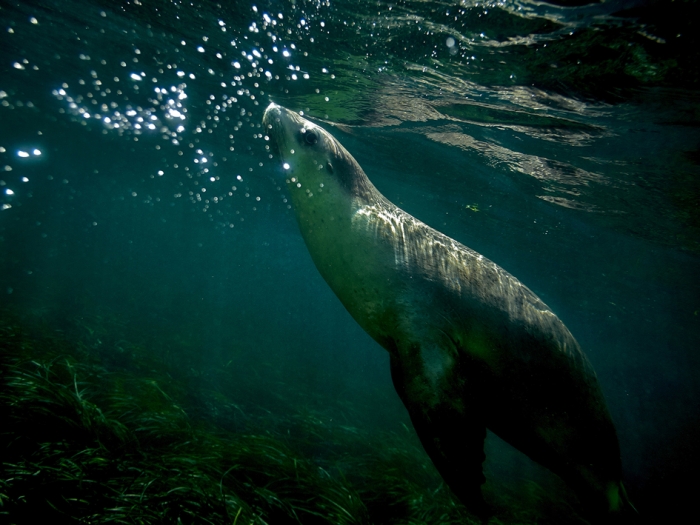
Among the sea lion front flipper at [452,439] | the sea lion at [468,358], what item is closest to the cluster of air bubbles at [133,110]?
the sea lion at [468,358]

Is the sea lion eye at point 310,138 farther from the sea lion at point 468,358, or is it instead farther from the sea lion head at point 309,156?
the sea lion at point 468,358

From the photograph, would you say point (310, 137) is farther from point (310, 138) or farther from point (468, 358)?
point (468, 358)

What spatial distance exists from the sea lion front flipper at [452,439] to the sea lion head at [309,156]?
5.44 ft

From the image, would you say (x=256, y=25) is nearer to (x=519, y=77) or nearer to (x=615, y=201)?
(x=519, y=77)

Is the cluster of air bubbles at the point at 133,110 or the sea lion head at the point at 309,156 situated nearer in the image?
the sea lion head at the point at 309,156

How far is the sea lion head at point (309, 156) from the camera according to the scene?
9.94 feet

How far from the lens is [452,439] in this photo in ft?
6.88

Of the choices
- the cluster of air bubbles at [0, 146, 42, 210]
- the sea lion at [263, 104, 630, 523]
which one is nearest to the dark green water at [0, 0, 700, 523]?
the sea lion at [263, 104, 630, 523]

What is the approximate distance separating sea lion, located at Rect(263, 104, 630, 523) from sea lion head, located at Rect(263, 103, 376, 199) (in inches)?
9.2

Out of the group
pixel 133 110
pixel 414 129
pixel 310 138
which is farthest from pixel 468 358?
pixel 133 110

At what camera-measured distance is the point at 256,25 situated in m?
5.99

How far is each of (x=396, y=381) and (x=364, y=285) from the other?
699 millimetres

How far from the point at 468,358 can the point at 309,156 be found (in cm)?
→ 201

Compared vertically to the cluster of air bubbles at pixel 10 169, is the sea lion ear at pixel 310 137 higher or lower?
higher
